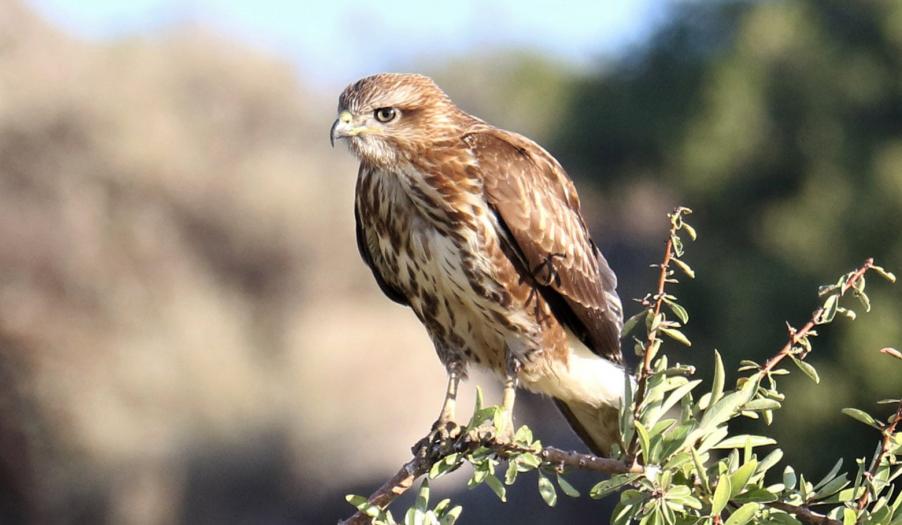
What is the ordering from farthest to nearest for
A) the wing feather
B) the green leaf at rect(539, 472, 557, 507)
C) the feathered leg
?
Result: the wing feather < the feathered leg < the green leaf at rect(539, 472, 557, 507)

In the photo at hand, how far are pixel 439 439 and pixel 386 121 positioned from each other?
3.68 feet

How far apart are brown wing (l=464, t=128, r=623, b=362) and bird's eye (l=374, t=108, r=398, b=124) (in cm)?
27

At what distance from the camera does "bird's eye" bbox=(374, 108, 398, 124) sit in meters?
4.77

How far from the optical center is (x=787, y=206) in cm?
2147

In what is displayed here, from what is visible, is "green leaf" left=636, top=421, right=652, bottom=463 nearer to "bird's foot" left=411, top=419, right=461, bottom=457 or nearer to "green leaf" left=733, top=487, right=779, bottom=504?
"green leaf" left=733, top=487, right=779, bottom=504

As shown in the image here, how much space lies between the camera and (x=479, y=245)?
4.53m

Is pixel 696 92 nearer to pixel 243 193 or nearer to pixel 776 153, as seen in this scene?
pixel 776 153

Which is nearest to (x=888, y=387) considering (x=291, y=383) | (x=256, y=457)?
(x=256, y=457)

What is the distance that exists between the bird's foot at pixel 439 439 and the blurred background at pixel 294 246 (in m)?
11.3

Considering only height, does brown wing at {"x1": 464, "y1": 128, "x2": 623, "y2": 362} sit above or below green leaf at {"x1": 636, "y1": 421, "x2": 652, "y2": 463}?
above

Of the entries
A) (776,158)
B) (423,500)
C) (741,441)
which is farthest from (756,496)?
(776,158)

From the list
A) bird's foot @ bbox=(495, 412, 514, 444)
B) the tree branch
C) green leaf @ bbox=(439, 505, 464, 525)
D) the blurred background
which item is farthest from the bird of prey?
the blurred background

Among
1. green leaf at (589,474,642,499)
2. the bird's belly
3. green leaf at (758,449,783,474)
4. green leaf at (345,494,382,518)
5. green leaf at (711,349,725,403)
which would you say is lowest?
green leaf at (758,449,783,474)

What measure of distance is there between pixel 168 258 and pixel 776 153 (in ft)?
34.0
